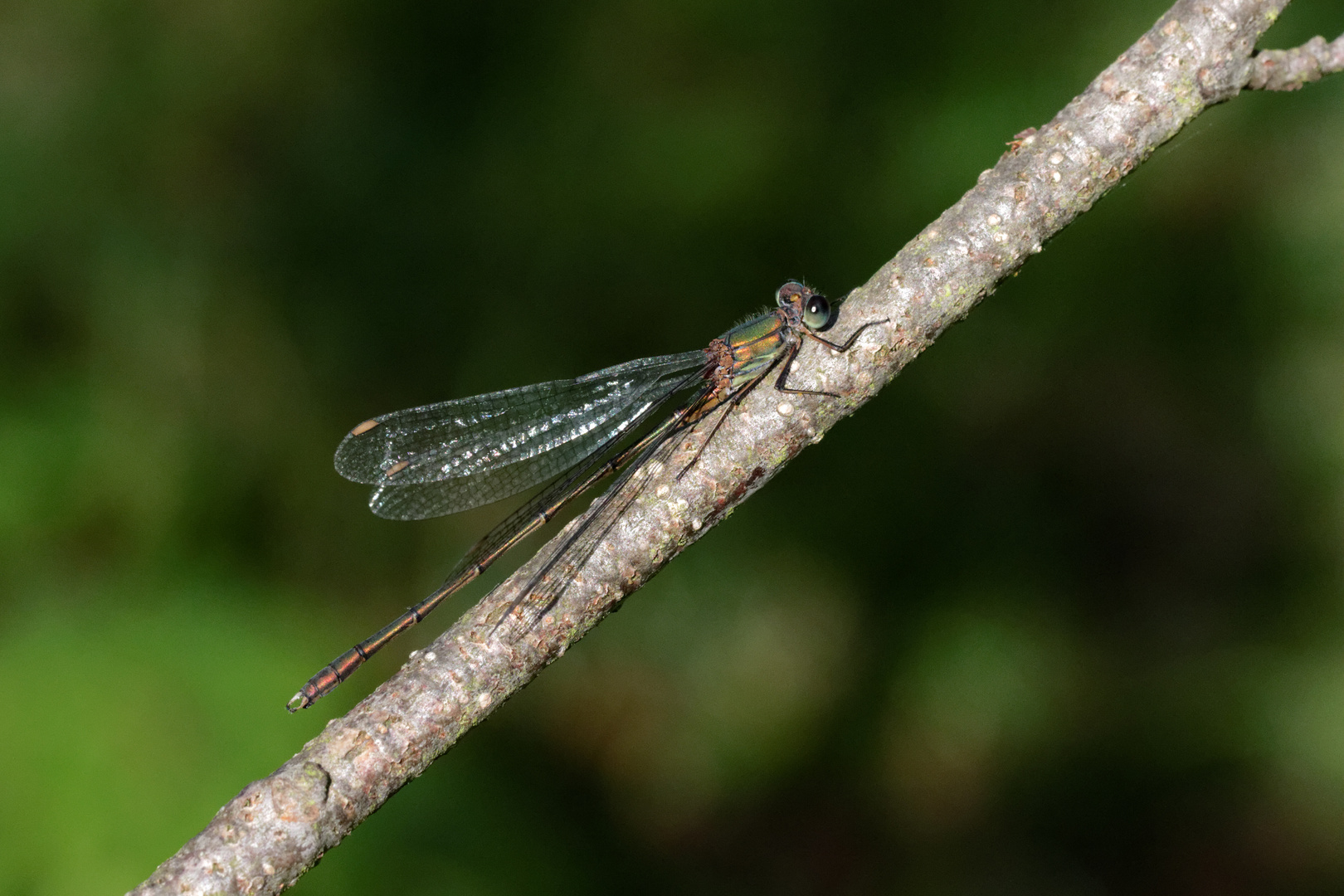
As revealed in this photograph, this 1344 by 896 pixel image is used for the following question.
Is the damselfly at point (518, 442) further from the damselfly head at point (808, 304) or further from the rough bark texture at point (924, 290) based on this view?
the rough bark texture at point (924, 290)

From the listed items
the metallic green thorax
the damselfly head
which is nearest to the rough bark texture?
the damselfly head

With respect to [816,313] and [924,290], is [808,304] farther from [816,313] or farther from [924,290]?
[924,290]

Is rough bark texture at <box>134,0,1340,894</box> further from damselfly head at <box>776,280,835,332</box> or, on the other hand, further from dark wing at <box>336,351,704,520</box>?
dark wing at <box>336,351,704,520</box>

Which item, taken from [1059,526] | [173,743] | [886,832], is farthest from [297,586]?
[1059,526]

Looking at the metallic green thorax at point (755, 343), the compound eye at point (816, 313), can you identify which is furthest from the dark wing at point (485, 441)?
the compound eye at point (816, 313)

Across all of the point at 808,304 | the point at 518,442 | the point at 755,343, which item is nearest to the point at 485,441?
the point at 518,442
